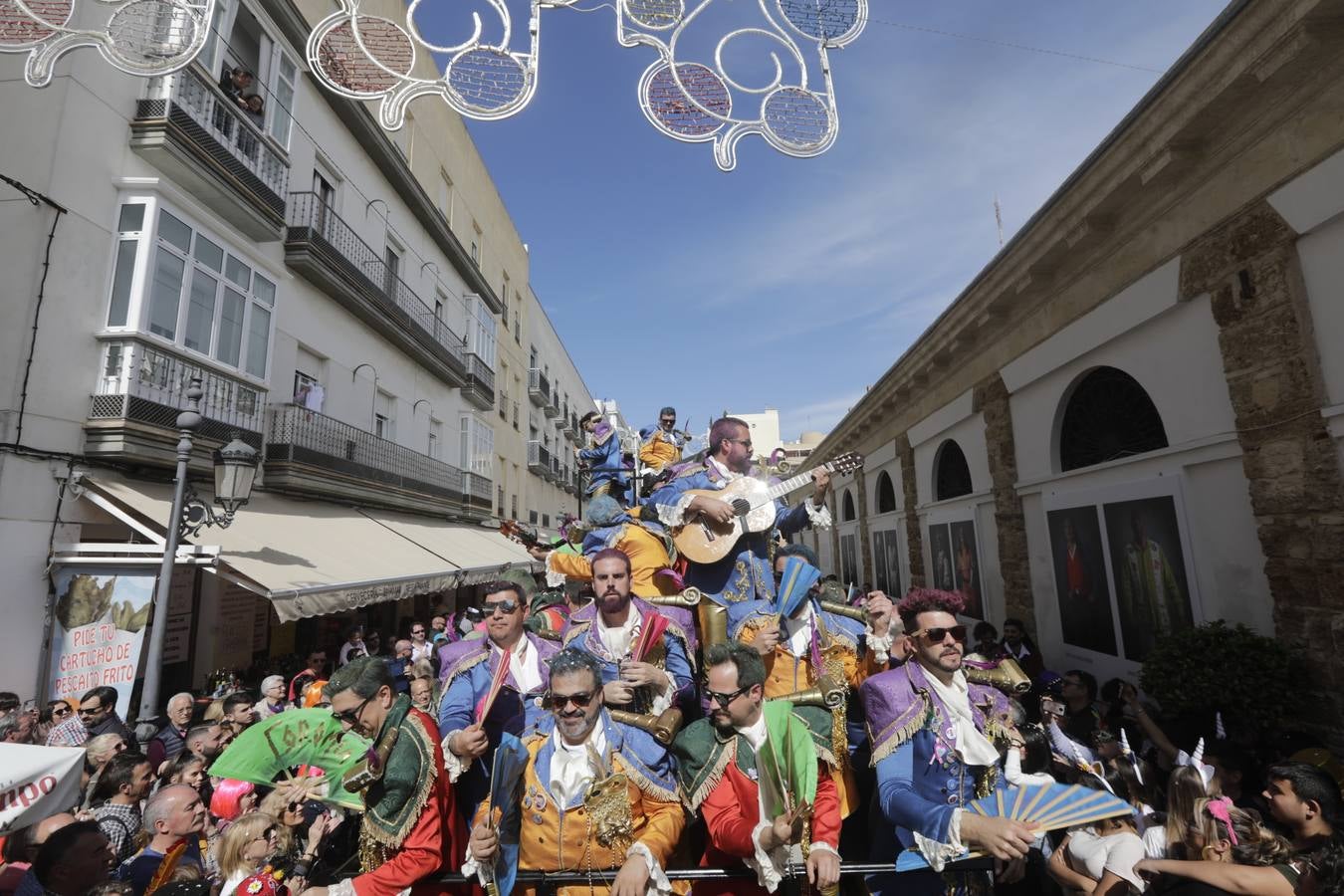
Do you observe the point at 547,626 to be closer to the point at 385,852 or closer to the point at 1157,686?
the point at 385,852

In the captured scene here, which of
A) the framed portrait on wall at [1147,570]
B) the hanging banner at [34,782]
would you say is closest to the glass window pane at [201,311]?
the hanging banner at [34,782]

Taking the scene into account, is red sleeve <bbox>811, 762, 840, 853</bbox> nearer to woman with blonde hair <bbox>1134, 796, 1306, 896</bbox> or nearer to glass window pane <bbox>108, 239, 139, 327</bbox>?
woman with blonde hair <bbox>1134, 796, 1306, 896</bbox>

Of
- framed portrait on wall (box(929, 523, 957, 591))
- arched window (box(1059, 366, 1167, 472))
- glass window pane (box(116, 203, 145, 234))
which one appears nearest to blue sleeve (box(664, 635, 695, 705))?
arched window (box(1059, 366, 1167, 472))

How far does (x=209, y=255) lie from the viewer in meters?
9.58

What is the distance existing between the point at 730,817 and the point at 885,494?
14868mm

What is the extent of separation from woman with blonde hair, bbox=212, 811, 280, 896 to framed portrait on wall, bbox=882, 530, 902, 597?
541 inches

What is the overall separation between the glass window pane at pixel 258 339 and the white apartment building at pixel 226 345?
3 cm

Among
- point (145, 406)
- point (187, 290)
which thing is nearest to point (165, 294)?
point (187, 290)

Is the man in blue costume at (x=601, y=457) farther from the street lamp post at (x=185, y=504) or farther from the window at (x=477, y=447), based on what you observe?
the window at (x=477, y=447)

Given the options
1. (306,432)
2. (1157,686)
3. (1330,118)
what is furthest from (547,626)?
(306,432)

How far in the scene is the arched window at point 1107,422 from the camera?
7.00 metres

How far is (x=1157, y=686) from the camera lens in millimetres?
5359

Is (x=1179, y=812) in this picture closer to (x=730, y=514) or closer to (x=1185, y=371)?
(x=730, y=514)

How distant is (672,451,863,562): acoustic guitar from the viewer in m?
4.32
